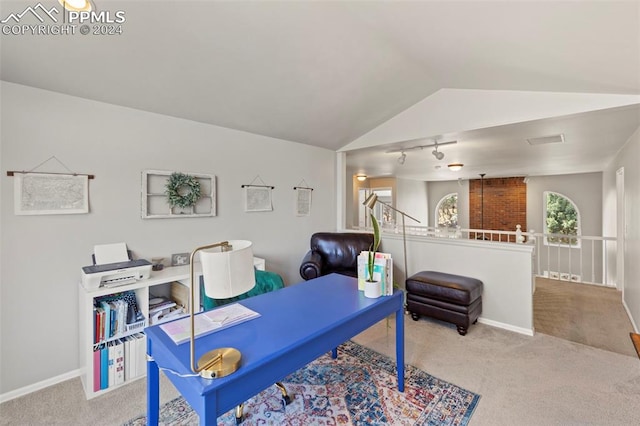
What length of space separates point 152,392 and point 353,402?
4.05 ft

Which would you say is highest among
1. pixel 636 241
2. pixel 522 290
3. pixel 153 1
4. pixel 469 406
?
pixel 153 1

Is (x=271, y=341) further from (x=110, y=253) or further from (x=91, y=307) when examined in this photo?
(x=110, y=253)

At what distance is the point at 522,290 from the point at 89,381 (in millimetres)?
3903

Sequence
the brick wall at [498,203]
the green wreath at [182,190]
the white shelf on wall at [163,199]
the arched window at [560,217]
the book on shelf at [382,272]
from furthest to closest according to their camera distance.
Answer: the brick wall at [498,203] → the arched window at [560,217] → the green wreath at [182,190] → the white shelf on wall at [163,199] → the book on shelf at [382,272]

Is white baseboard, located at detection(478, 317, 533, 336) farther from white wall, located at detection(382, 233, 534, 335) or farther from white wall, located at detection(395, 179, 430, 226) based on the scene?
white wall, located at detection(395, 179, 430, 226)

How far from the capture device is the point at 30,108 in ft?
6.70

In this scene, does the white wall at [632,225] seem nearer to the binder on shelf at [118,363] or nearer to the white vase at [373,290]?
the white vase at [373,290]

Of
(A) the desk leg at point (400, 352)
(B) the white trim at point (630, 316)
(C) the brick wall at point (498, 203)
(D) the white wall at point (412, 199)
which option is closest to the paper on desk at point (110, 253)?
(A) the desk leg at point (400, 352)

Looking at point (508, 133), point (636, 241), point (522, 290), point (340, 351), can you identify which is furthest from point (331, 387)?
point (636, 241)

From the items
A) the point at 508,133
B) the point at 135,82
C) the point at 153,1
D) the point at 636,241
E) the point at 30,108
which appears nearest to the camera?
the point at 153,1

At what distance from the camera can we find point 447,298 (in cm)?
299

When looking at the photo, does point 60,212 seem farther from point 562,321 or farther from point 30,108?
point 562,321

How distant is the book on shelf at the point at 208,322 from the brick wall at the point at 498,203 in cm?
836

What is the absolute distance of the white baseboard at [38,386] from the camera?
1968mm
